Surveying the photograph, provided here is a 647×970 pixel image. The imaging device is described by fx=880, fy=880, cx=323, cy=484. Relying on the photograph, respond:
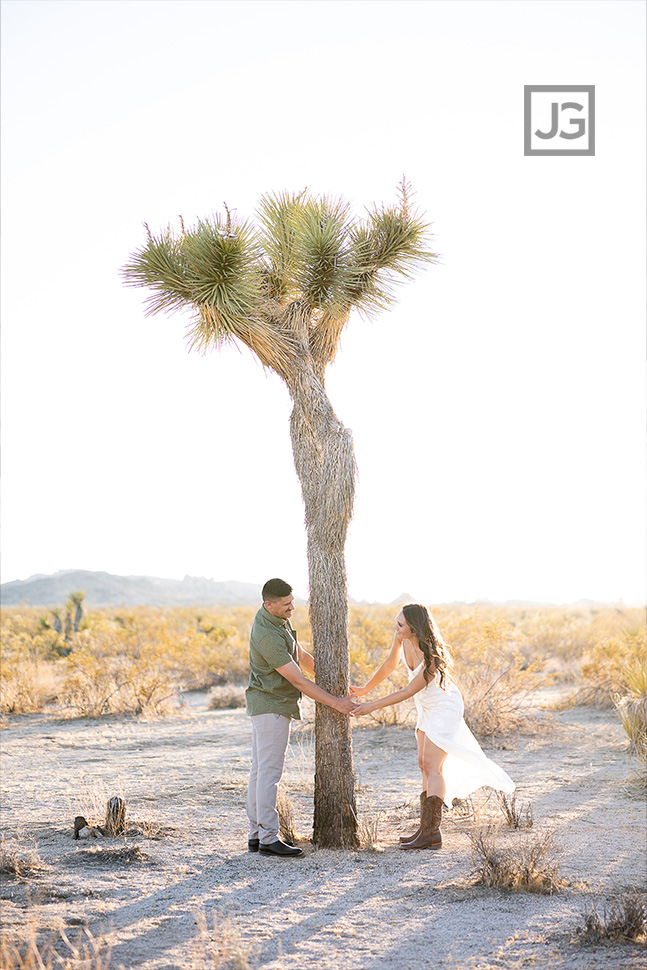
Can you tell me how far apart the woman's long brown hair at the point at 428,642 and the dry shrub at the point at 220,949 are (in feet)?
7.53

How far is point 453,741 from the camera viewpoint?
618 centimetres

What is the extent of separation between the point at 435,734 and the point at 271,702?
3.89 ft

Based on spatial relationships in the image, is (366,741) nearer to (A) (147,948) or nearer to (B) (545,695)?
(B) (545,695)

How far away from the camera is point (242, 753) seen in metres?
10.7

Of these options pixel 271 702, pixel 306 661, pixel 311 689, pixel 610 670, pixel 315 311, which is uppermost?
pixel 315 311

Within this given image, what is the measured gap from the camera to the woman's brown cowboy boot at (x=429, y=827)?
6258 millimetres

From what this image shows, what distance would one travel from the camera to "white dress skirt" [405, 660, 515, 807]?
6.13 metres

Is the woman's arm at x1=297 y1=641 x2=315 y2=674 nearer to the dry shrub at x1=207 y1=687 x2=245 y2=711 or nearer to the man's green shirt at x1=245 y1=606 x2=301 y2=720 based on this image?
the man's green shirt at x1=245 y1=606 x2=301 y2=720

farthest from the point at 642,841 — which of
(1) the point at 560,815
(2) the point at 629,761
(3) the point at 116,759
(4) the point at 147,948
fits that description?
(3) the point at 116,759

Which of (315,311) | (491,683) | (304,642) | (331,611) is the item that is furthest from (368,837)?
(304,642)

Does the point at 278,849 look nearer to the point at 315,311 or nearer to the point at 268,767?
the point at 268,767

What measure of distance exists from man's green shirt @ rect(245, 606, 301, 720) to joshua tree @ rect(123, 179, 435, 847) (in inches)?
12.2

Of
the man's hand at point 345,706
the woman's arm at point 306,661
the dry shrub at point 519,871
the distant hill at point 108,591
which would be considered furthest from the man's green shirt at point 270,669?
the distant hill at point 108,591

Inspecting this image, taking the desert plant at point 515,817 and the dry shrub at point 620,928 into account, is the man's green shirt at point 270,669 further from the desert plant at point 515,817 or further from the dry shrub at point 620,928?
the dry shrub at point 620,928
